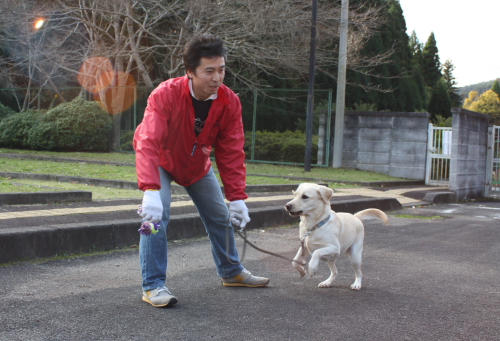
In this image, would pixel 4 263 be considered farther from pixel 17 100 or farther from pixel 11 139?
pixel 17 100

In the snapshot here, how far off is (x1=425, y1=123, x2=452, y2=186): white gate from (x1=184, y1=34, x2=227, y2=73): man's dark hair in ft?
47.8

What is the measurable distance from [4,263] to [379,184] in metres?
11.6

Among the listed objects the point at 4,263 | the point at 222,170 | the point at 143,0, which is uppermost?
the point at 143,0

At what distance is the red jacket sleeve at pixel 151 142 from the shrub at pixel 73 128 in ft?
57.9

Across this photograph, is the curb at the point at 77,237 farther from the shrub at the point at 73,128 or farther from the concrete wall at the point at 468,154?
the shrub at the point at 73,128

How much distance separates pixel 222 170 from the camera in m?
4.30

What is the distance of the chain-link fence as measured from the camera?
19.7 metres

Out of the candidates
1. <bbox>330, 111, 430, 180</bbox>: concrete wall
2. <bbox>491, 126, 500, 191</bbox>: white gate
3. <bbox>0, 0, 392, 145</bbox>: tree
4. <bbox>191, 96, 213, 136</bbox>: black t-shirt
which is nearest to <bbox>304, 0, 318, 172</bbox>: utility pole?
<bbox>0, 0, 392, 145</bbox>: tree

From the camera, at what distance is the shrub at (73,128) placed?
20.7 m

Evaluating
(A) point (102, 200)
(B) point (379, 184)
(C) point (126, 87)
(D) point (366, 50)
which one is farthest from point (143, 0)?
(D) point (366, 50)

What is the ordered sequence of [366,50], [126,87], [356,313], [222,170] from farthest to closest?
[366,50] → [126,87] → [222,170] → [356,313]

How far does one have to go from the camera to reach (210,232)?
4.50 metres

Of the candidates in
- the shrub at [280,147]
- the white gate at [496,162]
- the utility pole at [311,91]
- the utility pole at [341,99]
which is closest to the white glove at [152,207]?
the utility pole at [311,91]

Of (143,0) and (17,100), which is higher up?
(143,0)
